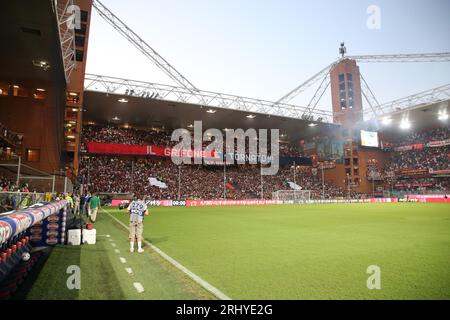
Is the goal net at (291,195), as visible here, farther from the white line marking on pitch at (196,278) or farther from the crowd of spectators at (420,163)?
the white line marking on pitch at (196,278)

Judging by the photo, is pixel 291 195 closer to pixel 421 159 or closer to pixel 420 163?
pixel 420 163

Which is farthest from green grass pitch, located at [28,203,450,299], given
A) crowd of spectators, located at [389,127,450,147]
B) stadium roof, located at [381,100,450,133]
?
crowd of spectators, located at [389,127,450,147]

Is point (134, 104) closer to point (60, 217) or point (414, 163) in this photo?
point (60, 217)

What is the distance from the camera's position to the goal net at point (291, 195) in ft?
175

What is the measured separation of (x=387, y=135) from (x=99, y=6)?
235 ft

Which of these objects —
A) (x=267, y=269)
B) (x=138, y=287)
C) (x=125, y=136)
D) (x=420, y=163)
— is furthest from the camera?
(x=420, y=163)

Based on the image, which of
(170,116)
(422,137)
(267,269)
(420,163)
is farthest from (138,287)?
(422,137)

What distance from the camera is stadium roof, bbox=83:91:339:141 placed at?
44.0 meters

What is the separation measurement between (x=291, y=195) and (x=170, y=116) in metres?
27.6

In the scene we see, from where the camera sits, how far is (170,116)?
51.9 meters

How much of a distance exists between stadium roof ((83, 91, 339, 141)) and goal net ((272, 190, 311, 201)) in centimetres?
1407

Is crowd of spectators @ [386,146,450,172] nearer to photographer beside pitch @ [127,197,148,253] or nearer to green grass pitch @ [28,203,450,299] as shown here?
green grass pitch @ [28,203,450,299]

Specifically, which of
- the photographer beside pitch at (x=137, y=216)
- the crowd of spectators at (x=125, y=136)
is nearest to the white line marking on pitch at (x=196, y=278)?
the photographer beside pitch at (x=137, y=216)

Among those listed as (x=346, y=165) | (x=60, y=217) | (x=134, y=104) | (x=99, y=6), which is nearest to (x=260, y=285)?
(x=60, y=217)
